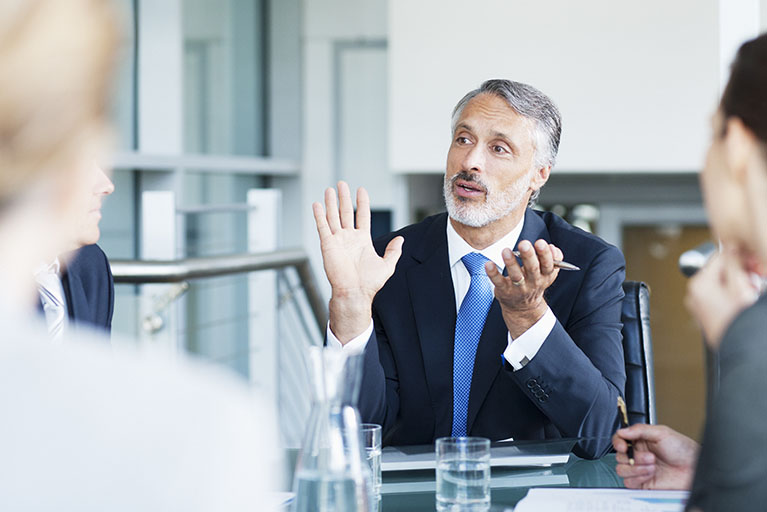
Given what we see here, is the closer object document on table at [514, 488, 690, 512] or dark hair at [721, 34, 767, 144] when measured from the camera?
dark hair at [721, 34, 767, 144]

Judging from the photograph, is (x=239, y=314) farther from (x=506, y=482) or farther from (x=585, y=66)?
(x=506, y=482)

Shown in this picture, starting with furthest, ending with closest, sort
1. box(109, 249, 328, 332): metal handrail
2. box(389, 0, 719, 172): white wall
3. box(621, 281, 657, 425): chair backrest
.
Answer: box(389, 0, 719, 172): white wall < box(109, 249, 328, 332): metal handrail < box(621, 281, 657, 425): chair backrest

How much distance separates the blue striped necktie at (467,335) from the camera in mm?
1914

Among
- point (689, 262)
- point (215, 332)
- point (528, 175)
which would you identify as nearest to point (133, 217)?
point (215, 332)

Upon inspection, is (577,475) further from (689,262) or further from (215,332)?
(215,332)

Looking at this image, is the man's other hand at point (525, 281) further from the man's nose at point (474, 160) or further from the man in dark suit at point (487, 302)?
the man's nose at point (474, 160)

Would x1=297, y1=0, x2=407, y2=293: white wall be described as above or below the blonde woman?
above

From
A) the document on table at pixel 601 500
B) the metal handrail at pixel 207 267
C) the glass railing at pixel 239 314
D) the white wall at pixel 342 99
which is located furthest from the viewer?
the white wall at pixel 342 99

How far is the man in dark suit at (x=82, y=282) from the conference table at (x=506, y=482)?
2.28 feet

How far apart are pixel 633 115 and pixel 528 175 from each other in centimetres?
201

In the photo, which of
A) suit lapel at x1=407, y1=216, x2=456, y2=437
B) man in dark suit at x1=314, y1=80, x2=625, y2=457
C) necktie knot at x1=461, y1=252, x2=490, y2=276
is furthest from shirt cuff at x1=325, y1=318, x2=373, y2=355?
necktie knot at x1=461, y1=252, x2=490, y2=276

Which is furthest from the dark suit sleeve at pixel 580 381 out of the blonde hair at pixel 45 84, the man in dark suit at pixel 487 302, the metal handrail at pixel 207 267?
the blonde hair at pixel 45 84

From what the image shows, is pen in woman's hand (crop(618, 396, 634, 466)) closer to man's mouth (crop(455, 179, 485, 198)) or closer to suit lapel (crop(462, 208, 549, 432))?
suit lapel (crop(462, 208, 549, 432))

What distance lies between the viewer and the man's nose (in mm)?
2131
